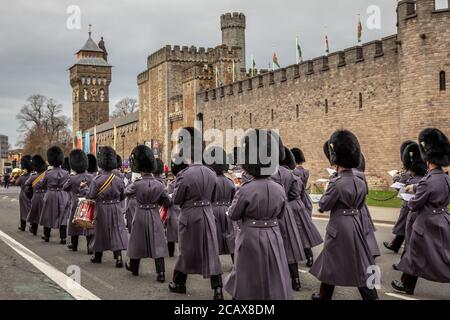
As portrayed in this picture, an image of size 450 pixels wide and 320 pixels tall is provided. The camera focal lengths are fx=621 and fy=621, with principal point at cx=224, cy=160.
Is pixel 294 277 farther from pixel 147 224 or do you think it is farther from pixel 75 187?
pixel 75 187

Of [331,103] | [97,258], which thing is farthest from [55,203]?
[331,103]

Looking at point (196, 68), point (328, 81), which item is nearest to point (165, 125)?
point (196, 68)

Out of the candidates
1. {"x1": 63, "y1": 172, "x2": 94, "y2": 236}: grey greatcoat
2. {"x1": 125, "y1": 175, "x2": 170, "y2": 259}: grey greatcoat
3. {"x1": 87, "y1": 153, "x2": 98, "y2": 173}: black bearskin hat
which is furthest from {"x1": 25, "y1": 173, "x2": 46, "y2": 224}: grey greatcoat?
{"x1": 125, "y1": 175, "x2": 170, "y2": 259}: grey greatcoat

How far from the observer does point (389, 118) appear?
29422 mm

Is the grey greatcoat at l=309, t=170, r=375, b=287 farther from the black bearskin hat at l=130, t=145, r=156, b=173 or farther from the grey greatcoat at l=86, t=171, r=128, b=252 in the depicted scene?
the grey greatcoat at l=86, t=171, r=128, b=252

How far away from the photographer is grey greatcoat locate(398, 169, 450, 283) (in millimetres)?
7668

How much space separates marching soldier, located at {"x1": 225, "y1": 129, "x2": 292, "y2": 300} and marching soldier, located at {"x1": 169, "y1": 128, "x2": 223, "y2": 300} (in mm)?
1405

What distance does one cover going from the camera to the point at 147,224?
9.11 metres

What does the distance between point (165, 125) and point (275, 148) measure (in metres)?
51.9

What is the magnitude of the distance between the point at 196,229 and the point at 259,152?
1710 millimetres

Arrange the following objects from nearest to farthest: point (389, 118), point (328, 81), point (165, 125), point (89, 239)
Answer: point (89, 239) → point (389, 118) → point (328, 81) → point (165, 125)

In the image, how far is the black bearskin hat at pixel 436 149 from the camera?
8.11 metres

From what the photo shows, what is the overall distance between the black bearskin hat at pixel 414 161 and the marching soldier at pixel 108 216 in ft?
16.9

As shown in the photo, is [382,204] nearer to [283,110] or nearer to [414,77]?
[414,77]
